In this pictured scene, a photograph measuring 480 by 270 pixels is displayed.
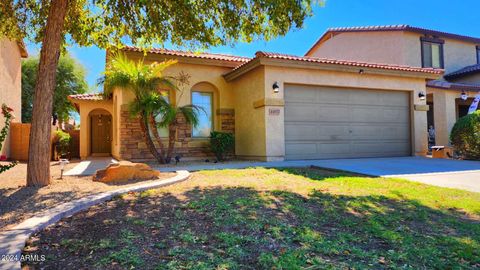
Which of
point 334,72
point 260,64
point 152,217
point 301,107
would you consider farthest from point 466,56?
point 152,217

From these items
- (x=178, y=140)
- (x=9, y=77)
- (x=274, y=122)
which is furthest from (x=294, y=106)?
(x=9, y=77)

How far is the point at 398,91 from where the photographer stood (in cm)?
1327

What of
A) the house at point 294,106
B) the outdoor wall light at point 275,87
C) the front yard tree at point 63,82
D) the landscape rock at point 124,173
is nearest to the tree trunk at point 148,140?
the house at point 294,106

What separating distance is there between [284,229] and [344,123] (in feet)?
30.6

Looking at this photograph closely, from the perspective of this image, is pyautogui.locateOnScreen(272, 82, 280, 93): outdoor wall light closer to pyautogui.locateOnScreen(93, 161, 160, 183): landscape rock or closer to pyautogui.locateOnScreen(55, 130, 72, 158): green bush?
pyautogui.locateOnScreen(93, 161, 160, 183): landscape rock

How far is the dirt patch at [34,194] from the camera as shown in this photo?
14.1 feet

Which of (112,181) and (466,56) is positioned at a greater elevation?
(466,56)

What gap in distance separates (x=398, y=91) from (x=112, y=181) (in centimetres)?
1109

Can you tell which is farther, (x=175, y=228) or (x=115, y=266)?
(x=175, y=228)

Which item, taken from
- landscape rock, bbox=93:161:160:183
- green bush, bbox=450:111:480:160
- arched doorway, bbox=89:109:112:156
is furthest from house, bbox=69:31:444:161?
arched doorway, bbox=89:109:112:156

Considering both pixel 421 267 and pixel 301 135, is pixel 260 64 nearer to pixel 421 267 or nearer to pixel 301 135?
pixel 301 135

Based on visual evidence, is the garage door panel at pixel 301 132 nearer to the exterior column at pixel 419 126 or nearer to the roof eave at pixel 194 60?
the roof eave at pixel 194 60

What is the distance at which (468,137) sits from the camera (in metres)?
12.0

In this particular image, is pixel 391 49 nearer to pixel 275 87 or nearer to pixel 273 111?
pixel 275 87
